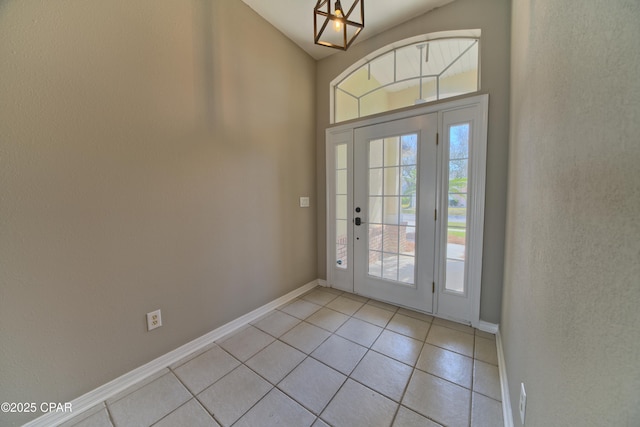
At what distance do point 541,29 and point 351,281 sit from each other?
2538mm

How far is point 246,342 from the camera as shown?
192 cm

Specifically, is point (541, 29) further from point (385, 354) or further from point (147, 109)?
point (147, 109)

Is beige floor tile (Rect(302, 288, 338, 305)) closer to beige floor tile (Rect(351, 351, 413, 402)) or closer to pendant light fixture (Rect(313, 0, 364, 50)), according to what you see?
beige floor tile (Rect(351, 351, 413, 402))

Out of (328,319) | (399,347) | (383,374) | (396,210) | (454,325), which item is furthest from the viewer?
(396,210)

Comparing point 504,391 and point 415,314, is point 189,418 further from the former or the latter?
point 415,314

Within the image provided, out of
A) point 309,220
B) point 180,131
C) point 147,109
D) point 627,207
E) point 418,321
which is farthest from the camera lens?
point 309,220

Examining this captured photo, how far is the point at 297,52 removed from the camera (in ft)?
8.83

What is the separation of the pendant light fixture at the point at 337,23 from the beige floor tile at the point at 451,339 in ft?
7.70

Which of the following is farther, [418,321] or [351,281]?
[351,281]

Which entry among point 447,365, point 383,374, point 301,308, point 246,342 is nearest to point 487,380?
point 447,365

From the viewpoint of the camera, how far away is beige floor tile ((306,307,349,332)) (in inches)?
84.2

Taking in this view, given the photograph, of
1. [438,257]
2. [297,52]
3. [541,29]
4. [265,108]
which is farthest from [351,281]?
[297,52]

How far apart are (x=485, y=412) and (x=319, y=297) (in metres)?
1.74

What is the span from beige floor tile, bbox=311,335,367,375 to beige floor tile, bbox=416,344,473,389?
1.48 feet
